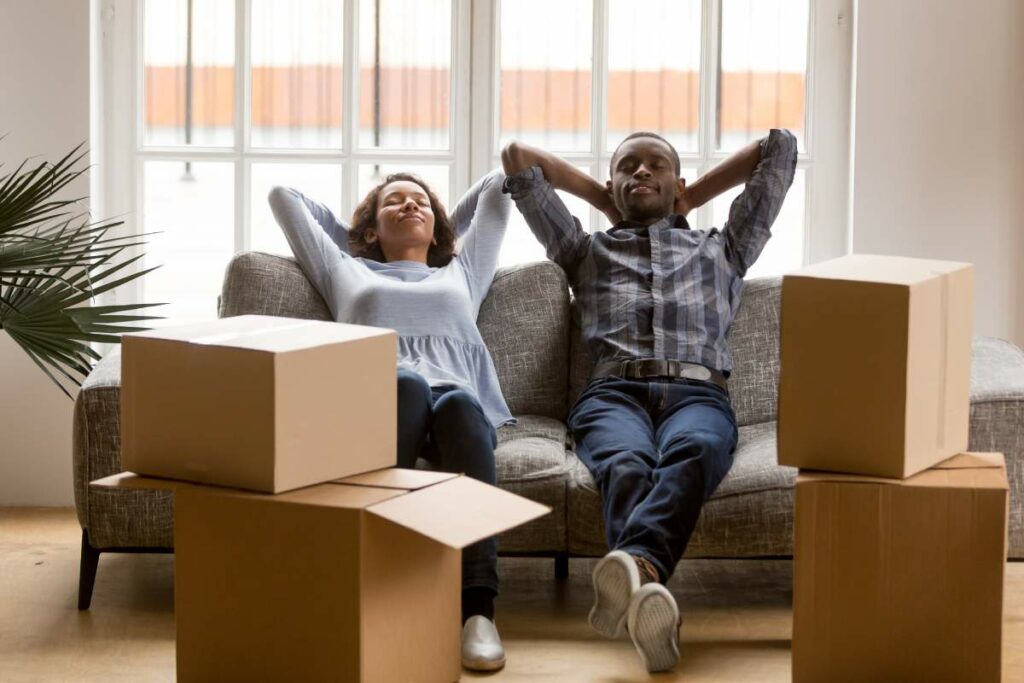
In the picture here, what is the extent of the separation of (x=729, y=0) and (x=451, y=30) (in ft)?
2.50

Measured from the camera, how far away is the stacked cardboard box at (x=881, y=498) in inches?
85.7

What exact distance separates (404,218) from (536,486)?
78 centimetres

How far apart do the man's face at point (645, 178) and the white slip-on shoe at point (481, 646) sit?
3.78 ft

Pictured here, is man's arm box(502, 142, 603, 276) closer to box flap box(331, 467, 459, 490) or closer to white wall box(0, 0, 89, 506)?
box flap box(331, 467, 459, 490)

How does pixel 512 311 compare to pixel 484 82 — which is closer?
pixel 512 311

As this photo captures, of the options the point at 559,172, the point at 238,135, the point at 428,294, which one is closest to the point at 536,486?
the point at 428,294

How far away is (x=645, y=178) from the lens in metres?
3.21

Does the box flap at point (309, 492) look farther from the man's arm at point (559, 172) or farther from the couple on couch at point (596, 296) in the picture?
the man's arm at point (559, 172)

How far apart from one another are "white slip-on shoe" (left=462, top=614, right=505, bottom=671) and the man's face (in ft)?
3.78

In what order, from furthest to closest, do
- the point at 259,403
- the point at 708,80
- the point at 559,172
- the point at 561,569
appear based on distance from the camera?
the point at 708,80 → the point at 559,172 → the point at 561,569 → the point at 259,403

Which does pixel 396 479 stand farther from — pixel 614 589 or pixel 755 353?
pixel 755 353

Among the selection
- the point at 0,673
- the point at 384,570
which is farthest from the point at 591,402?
the point at 0,673

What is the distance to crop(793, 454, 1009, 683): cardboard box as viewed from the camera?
7.15 feet

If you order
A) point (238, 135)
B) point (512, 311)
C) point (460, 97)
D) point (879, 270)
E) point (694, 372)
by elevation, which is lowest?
point (694, 372)
